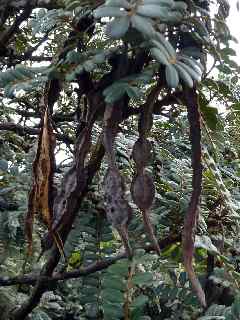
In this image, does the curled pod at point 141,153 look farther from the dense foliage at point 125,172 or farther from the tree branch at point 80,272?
the tree branch at point 80,272

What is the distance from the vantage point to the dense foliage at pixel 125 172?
1.96 ft

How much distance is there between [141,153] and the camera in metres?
0.69

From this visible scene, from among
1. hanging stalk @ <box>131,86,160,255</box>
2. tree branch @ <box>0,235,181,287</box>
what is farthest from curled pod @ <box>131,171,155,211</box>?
tree branch @ <box>0,235,181,287</box>

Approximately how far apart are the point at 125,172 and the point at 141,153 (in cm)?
27

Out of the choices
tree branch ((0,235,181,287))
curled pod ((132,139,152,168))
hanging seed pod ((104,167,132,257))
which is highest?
curled pod ((132,139,152,168))

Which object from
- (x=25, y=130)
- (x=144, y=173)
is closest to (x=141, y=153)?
(x=144, y=173)

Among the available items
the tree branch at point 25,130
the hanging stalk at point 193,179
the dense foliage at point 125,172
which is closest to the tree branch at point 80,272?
the dense foliage at point 125,172

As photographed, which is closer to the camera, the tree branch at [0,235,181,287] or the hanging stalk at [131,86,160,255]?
the hanging stalk at [131,86,160,255]

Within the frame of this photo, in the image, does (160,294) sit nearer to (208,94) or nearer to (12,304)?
(12,304)

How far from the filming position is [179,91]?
0.69 meters

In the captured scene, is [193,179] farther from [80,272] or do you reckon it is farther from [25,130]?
[25,130]

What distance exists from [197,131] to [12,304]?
0.50 m

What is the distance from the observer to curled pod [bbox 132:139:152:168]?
69 cm

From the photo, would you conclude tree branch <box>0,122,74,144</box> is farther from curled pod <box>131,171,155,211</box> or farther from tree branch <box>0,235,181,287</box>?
curled pod <box>131,171,155,211</box>
